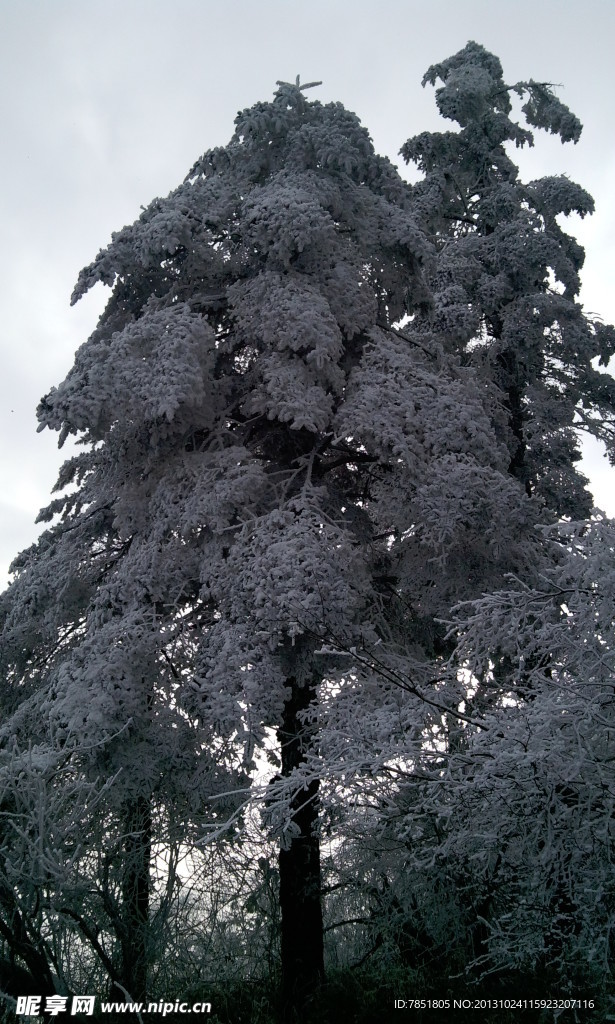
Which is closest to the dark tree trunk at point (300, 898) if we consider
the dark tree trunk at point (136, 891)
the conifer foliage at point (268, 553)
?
the conifer foliage at point (268, 553)

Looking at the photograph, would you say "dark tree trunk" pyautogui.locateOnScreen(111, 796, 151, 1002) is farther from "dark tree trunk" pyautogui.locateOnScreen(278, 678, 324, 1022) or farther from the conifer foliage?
"dark tree trunk" pyautogui.locateOnScreen(278, 678, 324, 1022)

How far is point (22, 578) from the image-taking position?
11.5 metres

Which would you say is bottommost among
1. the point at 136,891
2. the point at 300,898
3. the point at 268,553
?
the point at 300,898

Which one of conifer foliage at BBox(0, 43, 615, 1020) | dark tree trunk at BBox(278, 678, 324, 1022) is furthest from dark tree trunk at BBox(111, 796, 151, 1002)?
dark tree trunk at BBox(278, 678, 324, 1022)

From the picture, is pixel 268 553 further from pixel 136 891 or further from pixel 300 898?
pixel 136 891

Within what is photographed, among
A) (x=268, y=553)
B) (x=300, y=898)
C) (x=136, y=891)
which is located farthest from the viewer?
(x=136, y=891)

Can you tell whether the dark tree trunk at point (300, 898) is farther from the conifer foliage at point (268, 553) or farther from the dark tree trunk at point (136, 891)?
the dark tree trunk at point (136, 891)

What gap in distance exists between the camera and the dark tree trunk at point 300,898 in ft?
31.7

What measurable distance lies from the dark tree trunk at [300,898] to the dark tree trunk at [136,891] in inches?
60.0

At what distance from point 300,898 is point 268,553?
3.92 m

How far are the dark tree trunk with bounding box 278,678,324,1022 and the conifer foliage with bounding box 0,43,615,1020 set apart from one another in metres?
0.03

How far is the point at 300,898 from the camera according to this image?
9.85 meters

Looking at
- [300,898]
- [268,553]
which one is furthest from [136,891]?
[268,553]

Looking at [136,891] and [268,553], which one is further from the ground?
[268,553]
